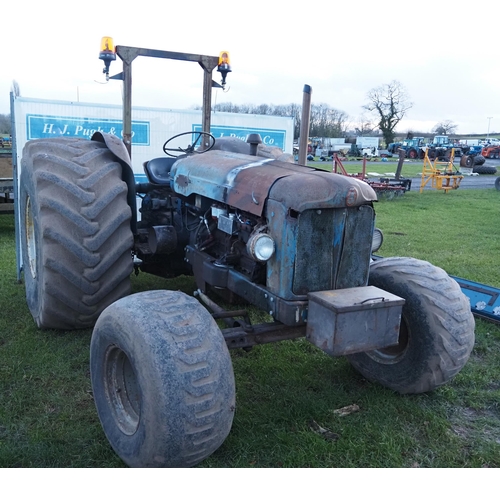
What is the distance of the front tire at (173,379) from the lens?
2359 mm

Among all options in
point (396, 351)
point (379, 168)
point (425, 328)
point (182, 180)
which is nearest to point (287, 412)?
point (396, 351)

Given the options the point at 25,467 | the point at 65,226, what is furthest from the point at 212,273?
the point at 25,467

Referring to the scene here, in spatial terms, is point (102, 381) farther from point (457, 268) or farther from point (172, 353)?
point (457, 268)

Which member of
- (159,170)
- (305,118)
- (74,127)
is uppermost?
(305,118)

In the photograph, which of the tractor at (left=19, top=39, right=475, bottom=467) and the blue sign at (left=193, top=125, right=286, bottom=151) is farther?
the blue sign at (left=193, top=125, right=286, bottom=151)

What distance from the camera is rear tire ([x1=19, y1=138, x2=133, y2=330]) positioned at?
360cm

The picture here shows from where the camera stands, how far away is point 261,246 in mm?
2865

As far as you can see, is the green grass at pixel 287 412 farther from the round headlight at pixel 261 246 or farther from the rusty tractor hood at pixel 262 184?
the rusty tractor hood at pixel 262 184

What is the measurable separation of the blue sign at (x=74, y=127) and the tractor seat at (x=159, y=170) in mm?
3585

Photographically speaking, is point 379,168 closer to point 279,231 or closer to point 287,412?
point 287,412

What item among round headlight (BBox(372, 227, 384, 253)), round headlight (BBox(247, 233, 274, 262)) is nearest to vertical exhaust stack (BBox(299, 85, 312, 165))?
round headlight (BBox(372, 227, 384, 253))

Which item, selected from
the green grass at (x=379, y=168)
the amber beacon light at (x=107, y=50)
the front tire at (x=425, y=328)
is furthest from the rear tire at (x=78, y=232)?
the green grass at (x=379, y=168)

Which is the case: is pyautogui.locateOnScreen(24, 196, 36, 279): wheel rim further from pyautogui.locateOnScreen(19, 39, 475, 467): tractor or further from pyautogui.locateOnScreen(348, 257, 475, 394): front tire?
pyautogui.locateOnScreen(348, 257, 475, 394): front tire

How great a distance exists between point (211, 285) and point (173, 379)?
123cm
